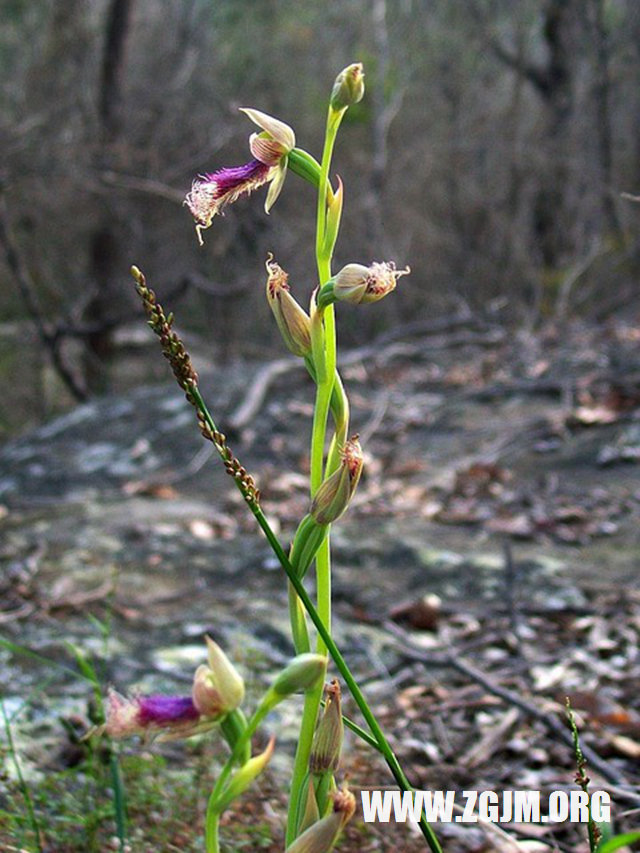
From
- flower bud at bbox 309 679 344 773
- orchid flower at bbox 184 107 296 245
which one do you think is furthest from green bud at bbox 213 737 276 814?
orchid flower at bbox 184 107 296 245

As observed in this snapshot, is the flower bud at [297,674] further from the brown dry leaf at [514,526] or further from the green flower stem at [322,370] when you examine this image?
the brown dry leaf at [514,526]

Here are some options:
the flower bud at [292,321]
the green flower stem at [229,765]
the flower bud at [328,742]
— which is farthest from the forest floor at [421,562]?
the flower bud at [292,321]

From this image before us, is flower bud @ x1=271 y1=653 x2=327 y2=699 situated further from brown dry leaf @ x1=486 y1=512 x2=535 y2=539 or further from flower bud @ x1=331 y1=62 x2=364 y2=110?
brown dry leaf @ x1=486 y1=512 x2=535 y2=539

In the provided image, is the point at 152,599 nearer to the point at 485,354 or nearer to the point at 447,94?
the point at 485,354

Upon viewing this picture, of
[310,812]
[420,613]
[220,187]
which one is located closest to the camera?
[310,812]

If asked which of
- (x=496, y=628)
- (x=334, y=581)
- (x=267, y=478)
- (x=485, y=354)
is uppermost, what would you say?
(x=485, y=354)

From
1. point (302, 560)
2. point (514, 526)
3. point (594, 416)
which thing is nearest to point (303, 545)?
point (302, 560)

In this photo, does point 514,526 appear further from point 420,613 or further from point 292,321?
point 292,321

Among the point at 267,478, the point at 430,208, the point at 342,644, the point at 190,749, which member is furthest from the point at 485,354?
the point at 430,208
